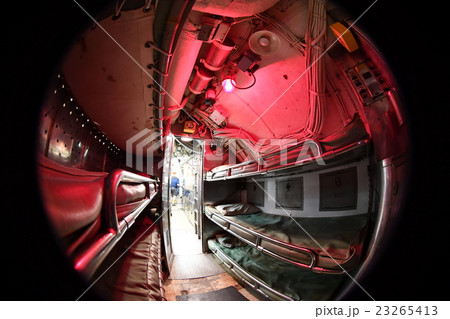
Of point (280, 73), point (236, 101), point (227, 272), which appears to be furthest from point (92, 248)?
point (227, 272)

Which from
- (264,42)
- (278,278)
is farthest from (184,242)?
(264,42)

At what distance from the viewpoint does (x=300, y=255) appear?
95 cm

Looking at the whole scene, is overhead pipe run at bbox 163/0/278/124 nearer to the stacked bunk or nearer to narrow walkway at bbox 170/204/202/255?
the stacked bunk

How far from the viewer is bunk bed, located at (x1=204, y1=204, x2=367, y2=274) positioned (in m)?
0.81

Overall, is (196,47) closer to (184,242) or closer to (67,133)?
(67,133)

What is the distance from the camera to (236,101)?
6.23ft

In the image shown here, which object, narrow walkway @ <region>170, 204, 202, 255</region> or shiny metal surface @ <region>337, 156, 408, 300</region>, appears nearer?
shiny metal surface @ <region>337, 156, 408, 300</region>

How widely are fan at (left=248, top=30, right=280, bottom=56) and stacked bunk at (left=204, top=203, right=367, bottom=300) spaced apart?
130 centimetres

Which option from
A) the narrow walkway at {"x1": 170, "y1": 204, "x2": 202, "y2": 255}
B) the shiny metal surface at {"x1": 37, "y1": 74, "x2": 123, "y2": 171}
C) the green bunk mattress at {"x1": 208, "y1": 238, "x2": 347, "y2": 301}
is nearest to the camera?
the shiny metal surface at {"x1": 37, "y1": 74, "x2": 123, "y2": 171}

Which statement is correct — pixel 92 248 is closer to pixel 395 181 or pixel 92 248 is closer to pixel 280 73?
pixel 395 181

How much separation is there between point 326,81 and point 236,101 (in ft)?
3.63

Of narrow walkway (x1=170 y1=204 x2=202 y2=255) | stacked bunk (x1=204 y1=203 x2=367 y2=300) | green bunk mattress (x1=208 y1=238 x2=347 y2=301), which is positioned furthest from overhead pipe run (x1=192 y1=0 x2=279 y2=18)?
narrow walkway (x1=170 y1=204 x2=202 y2=255)

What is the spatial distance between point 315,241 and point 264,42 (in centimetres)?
147

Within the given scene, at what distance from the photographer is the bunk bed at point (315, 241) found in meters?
0.81
